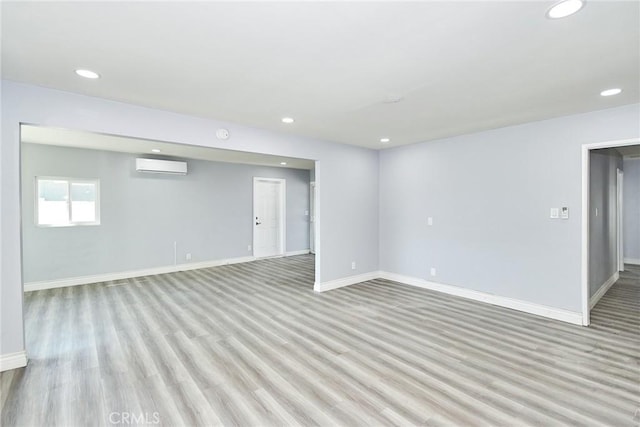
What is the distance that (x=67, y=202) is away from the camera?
5.36 m

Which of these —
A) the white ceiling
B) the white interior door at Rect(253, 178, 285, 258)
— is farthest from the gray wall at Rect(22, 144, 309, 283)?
the white ceiling

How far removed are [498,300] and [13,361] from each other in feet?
17.6

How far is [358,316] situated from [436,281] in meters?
1.84

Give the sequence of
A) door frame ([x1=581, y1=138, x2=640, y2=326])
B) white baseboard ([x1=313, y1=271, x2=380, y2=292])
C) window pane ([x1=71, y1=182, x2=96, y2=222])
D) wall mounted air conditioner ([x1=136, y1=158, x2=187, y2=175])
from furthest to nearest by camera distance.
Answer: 1. wall mounted air conditioner ([x1=136, y1=158, x2=187, y2=175])
2. window pane ([x1=71, y1=182, x2=96, y2=222])
3. white baseboard ([x1=313, y1=271, x2=380, y2=292])
4. door frame ([x1=581, y1=138, x2=640, y2=326])

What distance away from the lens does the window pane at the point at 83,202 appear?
543cm

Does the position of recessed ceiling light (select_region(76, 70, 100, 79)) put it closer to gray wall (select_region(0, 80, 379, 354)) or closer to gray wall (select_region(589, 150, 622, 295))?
gray wall (select_region(0, 80, 379, 354))

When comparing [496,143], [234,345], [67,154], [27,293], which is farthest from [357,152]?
[27,293]

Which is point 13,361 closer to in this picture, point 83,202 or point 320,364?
point 320,364

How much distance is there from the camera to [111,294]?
4.78 metres

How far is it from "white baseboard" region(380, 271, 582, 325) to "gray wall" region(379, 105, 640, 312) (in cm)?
6

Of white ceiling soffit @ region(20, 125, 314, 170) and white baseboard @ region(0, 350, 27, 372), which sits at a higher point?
white ceiling soffit @ region(20, 125, 314, 170)

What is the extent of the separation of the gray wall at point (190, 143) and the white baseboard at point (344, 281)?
88 mm

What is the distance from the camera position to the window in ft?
17.0

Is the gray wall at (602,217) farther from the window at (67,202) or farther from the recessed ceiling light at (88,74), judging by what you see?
the window at (67,202)
